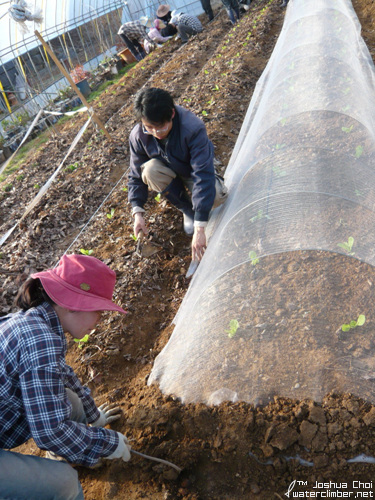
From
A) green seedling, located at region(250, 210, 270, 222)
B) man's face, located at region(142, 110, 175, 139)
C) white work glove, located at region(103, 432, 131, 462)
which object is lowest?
white work glove, located at region(103, 432, 131, 462)

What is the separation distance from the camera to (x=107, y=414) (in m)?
2.59

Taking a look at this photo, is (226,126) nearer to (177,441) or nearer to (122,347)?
(122,347)

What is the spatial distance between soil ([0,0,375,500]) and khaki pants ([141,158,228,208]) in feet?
2.25

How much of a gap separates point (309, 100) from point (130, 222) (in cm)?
237

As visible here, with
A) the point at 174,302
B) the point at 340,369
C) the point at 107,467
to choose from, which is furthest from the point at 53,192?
the point at 340,369

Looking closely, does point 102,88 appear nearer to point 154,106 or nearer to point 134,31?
point 134,31

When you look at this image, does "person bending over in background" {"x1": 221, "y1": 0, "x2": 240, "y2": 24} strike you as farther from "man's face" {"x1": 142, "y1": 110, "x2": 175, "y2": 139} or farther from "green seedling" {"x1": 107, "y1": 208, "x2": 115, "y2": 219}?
"man's face" {"x1": 142, "y1": 110, "x2": 175, "y2": 139}

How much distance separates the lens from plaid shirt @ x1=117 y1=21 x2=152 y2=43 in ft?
44.6

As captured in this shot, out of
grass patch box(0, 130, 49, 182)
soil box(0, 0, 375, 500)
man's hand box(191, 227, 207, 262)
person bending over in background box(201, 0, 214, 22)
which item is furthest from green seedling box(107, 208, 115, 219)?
person bending over in background box(201, 0, 214, 22)

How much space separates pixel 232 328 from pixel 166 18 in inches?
562

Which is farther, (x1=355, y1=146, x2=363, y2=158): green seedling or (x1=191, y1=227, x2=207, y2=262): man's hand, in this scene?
(x1=191, y1=227, x2=207, y2=262): man's hand

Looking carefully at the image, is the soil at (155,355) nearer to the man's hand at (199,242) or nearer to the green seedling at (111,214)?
the green seedling at (111,214)

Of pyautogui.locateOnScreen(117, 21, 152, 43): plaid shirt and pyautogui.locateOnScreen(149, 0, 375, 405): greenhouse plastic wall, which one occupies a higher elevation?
pyautogui.locateOnScreen(117, 21, 152, 43): plaid shirt

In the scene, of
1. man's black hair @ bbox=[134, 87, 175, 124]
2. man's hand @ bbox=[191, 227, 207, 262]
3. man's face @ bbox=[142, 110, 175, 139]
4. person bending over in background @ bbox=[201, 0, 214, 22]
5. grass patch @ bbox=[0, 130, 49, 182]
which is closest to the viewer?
man's black hair @ bbox=[134, 87, 175, 124]
